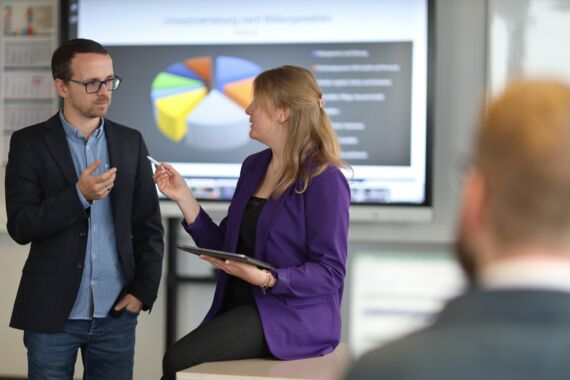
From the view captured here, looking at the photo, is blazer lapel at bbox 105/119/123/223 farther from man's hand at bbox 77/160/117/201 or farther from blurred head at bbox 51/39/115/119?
man's hand at bbox 77/160/117/201

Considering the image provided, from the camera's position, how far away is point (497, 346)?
75 cm

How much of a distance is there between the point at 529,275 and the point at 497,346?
0.24 ft

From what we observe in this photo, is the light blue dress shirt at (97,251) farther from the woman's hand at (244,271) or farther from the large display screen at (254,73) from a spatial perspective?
the large display screen at (254,73)

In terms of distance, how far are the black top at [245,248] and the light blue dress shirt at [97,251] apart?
0.44m

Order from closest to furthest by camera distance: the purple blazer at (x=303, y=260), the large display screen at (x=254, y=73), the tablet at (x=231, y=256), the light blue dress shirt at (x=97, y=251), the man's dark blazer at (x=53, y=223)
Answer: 1. the tablet at (x=231, y=256)
2. the purple blazer at (x=303, y=260)
3. the man's dark blazer at (x=53, y=223)
4. the light blue dress shirt at (x=97, y=251)
5. the large display screen at (x=254, y=73)

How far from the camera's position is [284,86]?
8.88 feet

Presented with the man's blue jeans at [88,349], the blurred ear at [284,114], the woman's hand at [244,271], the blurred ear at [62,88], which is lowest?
the man's blue jeans at [88,349]

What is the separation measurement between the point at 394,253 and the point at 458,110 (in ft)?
2.47

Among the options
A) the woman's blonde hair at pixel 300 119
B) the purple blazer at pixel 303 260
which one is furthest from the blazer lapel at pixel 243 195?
the woman's blonde hair at pixel 300 119

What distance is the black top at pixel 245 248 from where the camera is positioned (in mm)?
2717

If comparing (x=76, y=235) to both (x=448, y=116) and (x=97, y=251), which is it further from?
(x=448, y=116)

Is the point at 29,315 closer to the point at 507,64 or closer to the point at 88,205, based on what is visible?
the point at 88,205

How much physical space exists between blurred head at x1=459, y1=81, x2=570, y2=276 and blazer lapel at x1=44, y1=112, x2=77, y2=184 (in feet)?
7.50

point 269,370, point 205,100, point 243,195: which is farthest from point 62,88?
point 205,100
